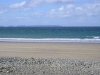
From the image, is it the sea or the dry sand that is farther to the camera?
the sea

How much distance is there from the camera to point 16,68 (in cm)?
1169

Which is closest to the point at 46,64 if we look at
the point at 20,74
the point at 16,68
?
the point at 16,68

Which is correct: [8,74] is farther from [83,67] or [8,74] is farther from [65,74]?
[83,67]

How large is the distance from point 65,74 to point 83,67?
1.70 meters

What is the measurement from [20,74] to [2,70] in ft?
3.24

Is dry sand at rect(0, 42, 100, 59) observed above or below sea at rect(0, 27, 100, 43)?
below

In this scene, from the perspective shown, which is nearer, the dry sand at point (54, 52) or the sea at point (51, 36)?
the dry sand at point (54, 52)

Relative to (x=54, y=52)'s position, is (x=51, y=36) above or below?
above

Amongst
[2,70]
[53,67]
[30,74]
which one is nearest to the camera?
[30,74]

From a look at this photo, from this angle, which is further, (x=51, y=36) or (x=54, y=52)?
(x=51, y=36)

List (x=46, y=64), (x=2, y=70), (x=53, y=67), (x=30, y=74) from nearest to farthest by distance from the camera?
1. (x=30, y=74)
2. (x=2, y=70)
3. (x=53, y=67)
4. (x=46, y=64)

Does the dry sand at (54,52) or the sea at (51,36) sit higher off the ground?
the sea at (51,36)

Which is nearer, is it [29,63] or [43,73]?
[43,73]

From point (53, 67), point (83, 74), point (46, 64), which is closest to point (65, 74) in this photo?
point (83, 74)
